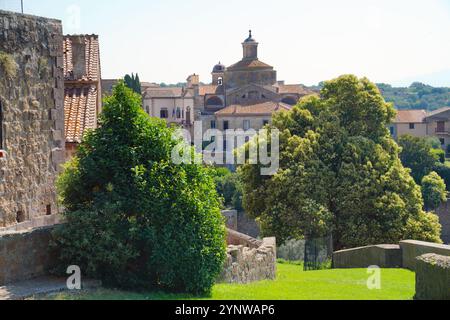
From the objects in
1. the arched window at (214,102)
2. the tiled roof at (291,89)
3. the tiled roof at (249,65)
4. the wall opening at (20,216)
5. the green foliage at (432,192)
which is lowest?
the green foliage at (432,192)

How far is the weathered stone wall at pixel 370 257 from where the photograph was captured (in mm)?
20719

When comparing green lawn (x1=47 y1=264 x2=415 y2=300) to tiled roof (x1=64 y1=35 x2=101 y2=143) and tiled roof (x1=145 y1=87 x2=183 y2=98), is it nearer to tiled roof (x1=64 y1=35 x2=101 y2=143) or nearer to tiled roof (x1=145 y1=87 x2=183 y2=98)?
tiled roof (x1=64 y1=35 x2=101 y2=143)

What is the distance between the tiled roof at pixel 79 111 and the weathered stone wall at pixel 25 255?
5628mm

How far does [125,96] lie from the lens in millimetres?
14305

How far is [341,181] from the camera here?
98.2 ft

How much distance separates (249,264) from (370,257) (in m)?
5.13

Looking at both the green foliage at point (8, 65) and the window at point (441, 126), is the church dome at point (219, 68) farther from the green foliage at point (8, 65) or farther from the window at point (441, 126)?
the green foliage at point (8, 65)

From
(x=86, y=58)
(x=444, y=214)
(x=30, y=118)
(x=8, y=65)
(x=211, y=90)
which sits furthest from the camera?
(x=211, y=90)

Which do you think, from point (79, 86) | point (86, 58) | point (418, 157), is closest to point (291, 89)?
point (418, 157)

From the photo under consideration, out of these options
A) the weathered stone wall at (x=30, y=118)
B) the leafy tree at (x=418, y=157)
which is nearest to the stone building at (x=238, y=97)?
the leafy tree at (x=418, y=157)

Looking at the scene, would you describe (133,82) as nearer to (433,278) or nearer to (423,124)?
(423,124)

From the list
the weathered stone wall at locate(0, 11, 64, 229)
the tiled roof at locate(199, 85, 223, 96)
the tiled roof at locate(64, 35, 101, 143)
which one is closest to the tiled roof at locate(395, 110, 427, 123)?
the tiled roof at locate(199, 85, 223, 96)

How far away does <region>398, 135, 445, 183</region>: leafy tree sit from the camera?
222 ft
